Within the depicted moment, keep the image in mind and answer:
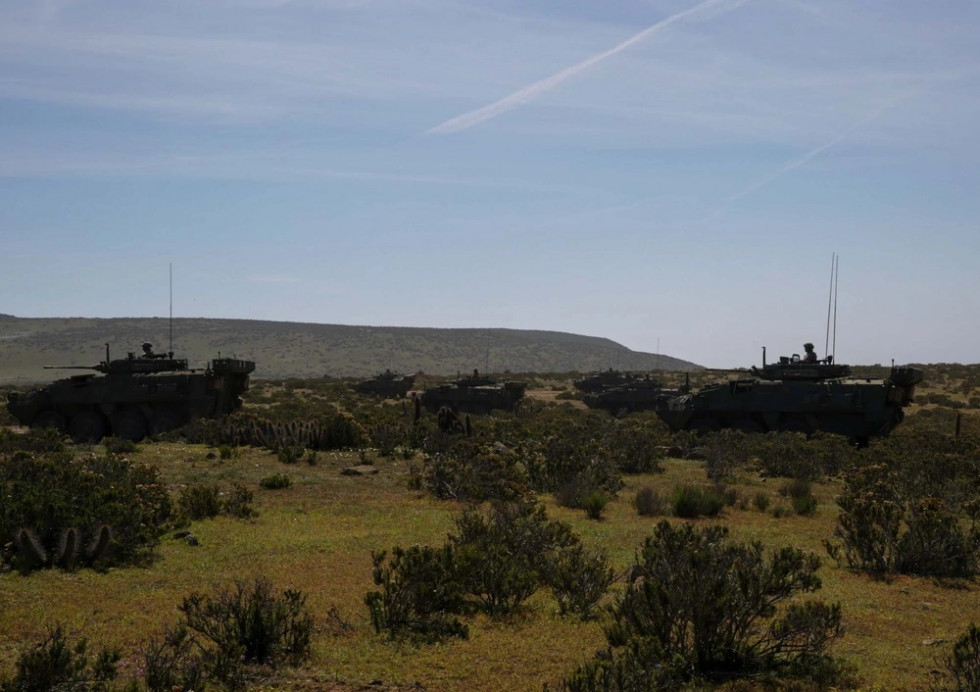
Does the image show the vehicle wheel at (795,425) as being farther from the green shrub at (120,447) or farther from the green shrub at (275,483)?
the green shrub at (120,447)

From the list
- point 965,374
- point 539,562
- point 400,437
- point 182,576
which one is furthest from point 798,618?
point 965,374

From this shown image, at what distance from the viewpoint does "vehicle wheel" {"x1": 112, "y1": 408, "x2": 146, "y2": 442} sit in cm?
2767

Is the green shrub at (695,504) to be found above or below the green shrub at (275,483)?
above

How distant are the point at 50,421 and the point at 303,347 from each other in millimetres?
89914

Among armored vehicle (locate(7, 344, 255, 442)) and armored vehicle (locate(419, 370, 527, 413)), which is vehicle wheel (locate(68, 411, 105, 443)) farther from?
armored vehicle (locate(419, 370, 527, 413))

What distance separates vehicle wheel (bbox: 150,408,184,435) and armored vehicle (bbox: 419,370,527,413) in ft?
39.2

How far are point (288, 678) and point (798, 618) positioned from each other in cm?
385

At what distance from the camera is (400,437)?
82.2 feet

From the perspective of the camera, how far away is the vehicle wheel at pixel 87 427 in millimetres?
27781

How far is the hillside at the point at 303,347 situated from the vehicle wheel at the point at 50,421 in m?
70.3

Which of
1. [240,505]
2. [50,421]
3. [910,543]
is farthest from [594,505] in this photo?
[50,421]

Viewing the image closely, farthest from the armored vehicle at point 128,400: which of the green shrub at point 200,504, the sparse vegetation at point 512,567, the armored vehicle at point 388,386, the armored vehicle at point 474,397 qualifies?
the armored vehicle at point 388,386

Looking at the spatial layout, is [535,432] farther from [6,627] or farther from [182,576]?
[6,627]

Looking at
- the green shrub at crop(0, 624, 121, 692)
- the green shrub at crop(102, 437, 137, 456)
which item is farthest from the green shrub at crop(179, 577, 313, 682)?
the green shrub at crop(102, 437, 137, 456)
